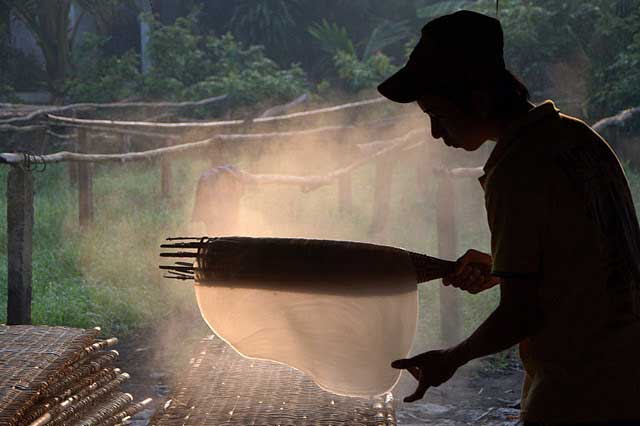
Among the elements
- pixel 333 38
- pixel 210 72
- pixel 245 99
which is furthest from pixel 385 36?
pixel 245 99

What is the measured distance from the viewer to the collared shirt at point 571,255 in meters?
1.59

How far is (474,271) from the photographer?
2.01 meters

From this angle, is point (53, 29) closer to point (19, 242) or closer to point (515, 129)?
point (19, 242)

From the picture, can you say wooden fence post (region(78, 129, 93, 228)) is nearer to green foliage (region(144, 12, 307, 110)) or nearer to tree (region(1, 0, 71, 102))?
green foliage (region(144, 12, 307, 110))

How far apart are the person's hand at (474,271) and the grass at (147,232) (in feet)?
13.2

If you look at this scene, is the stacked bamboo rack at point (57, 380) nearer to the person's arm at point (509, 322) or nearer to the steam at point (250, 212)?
the person's arm at point (509, 322)

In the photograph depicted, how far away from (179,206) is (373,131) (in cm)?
269

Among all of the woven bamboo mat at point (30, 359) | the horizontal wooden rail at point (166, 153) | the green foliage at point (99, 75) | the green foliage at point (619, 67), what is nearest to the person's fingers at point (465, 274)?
the woven bamboo mat at point (30, 359)

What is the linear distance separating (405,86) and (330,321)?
640 mm

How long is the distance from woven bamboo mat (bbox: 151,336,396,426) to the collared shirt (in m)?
1.09

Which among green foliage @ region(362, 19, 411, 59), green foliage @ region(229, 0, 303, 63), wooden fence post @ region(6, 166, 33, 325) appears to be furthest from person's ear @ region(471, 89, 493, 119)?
green foliage @ region(229, 0, 303, 63)

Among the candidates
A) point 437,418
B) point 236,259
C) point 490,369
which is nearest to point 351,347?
point 236,259

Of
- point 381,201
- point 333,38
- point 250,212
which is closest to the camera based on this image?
point 381,201

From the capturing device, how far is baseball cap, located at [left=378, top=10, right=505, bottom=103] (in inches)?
66.0
